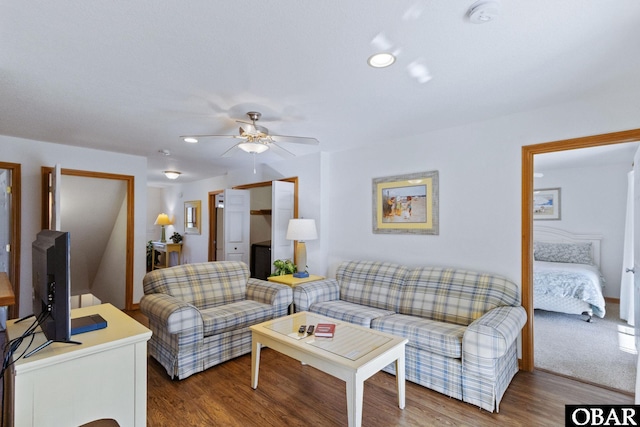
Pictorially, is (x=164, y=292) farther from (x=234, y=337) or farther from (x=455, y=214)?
(x=455, y=214)

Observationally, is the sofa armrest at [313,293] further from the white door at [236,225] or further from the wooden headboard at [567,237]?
the wooden headboard at [567,237]

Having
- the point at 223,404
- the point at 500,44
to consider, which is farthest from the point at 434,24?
A: the point at 223,404

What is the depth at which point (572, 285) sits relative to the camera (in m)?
4.04

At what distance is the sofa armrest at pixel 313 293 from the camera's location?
3381 millimetres

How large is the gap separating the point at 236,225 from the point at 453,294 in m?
3.91

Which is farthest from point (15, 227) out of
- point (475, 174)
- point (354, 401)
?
point (475, 174)

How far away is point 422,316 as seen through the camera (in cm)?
305

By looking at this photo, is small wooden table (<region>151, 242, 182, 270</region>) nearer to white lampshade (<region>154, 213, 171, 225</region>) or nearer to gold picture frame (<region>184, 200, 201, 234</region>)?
gold picture frame (<region>184, 200, 201, 234</region>)

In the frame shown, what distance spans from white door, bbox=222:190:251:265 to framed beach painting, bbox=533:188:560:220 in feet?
17.2

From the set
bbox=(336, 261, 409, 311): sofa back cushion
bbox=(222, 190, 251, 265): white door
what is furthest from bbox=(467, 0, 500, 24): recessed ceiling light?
bbox=(222, 190, 251, 265): white door

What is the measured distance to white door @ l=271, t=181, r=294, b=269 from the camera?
14.9ft

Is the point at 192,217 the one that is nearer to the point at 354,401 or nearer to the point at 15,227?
the point at 15,227

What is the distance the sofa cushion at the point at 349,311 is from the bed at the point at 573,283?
2.54m

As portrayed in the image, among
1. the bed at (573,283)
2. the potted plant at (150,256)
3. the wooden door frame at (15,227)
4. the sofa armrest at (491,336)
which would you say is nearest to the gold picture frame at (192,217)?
the potted plant at (150,256)
